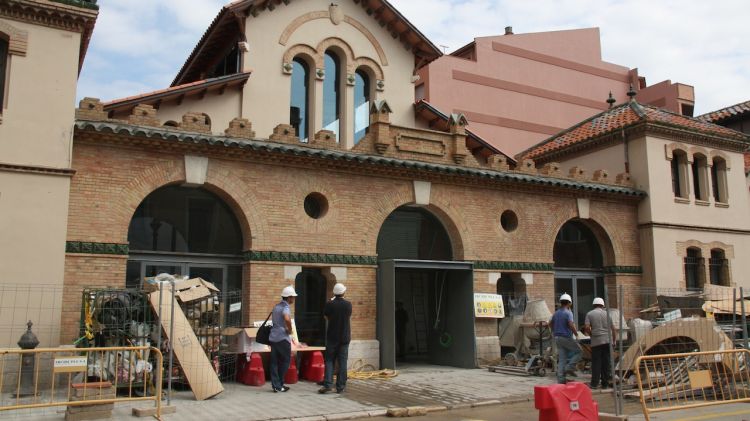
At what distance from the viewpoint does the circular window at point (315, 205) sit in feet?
53.5

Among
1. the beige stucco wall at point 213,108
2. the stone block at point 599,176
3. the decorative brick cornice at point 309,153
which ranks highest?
the beige stucco wall at point 213,108

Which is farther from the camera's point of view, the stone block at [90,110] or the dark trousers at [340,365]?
the stone block at [90,110]

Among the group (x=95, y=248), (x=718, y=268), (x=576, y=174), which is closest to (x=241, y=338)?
(x=95, y=248)

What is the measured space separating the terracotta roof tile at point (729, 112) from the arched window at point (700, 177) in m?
10.4

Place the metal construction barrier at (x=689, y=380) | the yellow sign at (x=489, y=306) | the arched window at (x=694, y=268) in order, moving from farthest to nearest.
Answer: the arched window at (x=694, y=268) < the yellow sign at (x=489, y=306) < the metal construction barrier at (x=689, y=380)

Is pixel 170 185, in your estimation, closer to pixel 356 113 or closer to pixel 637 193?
pixel 356 113

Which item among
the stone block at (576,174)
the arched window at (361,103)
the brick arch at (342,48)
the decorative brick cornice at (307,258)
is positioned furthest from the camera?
the arched window at (361,103)

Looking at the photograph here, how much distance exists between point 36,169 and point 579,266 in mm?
15130

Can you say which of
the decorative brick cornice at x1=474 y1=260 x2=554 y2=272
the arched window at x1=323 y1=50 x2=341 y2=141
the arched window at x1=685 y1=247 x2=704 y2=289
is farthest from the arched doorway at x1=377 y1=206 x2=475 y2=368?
the arched window at x1=685 y1=247 x2=704 y2=289

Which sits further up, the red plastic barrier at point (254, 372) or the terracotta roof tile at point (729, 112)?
the terracotta roof tile at point (729, 112)

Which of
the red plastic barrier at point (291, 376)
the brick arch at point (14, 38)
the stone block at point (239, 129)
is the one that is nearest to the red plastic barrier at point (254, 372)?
the red plastic barrier at point (291, 376)

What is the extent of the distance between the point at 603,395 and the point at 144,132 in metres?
10.4

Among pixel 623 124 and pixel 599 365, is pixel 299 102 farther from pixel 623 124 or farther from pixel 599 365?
pixel 599 365

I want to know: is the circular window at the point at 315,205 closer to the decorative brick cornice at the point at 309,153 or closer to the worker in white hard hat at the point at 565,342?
Answer: the decorative brick cornice at the point at 309,153
